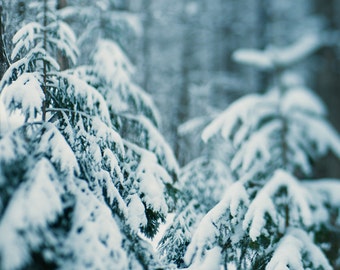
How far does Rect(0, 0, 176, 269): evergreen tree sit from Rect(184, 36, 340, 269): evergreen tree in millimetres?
667

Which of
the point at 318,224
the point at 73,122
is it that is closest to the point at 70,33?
the point at 73,122

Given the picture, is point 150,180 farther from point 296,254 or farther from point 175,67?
point 175,67

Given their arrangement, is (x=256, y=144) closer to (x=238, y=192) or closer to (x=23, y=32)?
(x=238, y=192)

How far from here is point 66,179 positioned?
280cm

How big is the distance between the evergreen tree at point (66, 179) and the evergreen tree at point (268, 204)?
2.19ft

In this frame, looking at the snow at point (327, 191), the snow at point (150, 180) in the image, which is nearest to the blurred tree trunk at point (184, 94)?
the snow at point (327, 191)

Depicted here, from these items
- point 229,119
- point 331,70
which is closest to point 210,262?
point 229,119

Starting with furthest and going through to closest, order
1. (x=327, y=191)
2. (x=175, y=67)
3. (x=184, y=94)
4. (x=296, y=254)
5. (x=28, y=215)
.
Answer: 1. (x=175, y=67)
2. (x=184, y=94)
3. (x=327, y=191)
4. (x=296, y=254)
5. (x=28, y=215)

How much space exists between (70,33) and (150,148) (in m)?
1.71

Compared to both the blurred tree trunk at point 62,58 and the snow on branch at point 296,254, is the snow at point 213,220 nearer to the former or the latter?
the snow on branch at point 296,254

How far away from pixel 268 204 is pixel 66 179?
227 centimetres

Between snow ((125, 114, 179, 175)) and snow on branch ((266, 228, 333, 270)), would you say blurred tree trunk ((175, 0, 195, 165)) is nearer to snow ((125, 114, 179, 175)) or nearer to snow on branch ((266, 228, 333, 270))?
snow ((125, 114, 179, 175))

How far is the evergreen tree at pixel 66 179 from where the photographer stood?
7.53 feet

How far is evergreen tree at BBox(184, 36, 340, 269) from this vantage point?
350 cm
